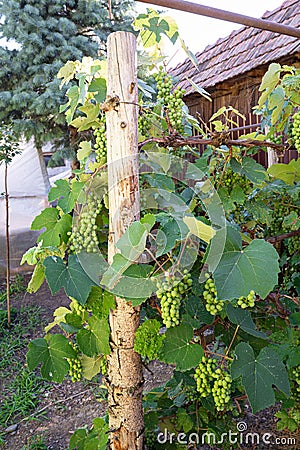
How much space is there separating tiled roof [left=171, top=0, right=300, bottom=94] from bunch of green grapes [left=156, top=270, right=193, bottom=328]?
192cm

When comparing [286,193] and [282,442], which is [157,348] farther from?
[282,442]

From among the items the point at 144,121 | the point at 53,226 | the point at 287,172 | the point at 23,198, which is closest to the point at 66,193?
the point at 53,226

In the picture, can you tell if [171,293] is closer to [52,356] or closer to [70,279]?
[70,279]

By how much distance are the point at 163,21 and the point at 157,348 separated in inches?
39.3

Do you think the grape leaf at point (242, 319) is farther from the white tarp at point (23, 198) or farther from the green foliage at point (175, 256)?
the white tarp at point (23, 198)

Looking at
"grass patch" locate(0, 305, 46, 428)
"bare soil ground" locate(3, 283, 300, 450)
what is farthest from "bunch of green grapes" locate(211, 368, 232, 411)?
"grass patch" locate(0, 305, 46, 428)

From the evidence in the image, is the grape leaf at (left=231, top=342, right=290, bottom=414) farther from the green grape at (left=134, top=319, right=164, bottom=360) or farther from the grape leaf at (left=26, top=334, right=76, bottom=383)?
the grape leaf at (left=26, top=334, right=76, bottom=383)

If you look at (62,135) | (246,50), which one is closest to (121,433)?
(246,50)

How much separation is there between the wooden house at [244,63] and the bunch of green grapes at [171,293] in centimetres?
192

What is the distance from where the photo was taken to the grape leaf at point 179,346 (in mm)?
1106

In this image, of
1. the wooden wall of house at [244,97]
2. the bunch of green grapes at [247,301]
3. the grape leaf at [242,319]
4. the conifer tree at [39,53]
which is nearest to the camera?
the bunch of green grapes at [247,301]

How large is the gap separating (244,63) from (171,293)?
2806 millimetres

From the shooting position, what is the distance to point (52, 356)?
47.8 inches

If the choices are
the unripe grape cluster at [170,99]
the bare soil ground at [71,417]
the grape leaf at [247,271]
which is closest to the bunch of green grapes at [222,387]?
the grape leaf at [247,271]
